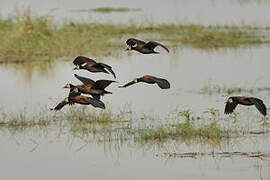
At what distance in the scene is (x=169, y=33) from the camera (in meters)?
18.5

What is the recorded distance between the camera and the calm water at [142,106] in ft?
A: 26.5

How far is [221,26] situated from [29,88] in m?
6.80

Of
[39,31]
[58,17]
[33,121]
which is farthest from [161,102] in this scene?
[58,17]

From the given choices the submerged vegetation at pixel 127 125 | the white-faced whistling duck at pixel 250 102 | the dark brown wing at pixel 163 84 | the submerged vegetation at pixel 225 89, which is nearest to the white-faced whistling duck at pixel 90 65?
the dark brown wing at pixel 163 84

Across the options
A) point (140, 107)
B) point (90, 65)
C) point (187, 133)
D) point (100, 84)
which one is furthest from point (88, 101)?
point (140, 107)

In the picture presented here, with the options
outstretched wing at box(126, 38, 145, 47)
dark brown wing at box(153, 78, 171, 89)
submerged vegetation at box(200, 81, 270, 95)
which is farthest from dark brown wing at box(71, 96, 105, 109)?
submerged vegetation at box(200, 81, 270, 95)

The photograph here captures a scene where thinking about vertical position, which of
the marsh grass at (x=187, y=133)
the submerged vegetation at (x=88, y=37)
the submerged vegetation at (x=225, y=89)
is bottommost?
the marsh grass at (x=187, y=133)

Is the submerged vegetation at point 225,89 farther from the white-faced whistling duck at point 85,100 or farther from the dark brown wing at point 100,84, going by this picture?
the dark brown wing at point 100,84

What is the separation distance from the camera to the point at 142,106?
440 inches

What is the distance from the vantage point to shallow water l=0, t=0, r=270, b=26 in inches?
815

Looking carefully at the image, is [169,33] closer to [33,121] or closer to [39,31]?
[39,31]

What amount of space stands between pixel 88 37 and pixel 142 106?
6420mm

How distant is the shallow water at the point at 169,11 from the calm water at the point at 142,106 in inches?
6.4

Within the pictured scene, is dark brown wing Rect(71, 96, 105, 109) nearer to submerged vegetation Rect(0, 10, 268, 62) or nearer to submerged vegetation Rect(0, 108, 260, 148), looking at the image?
submerged vegetation Rect(0, 108, 260, 148)
